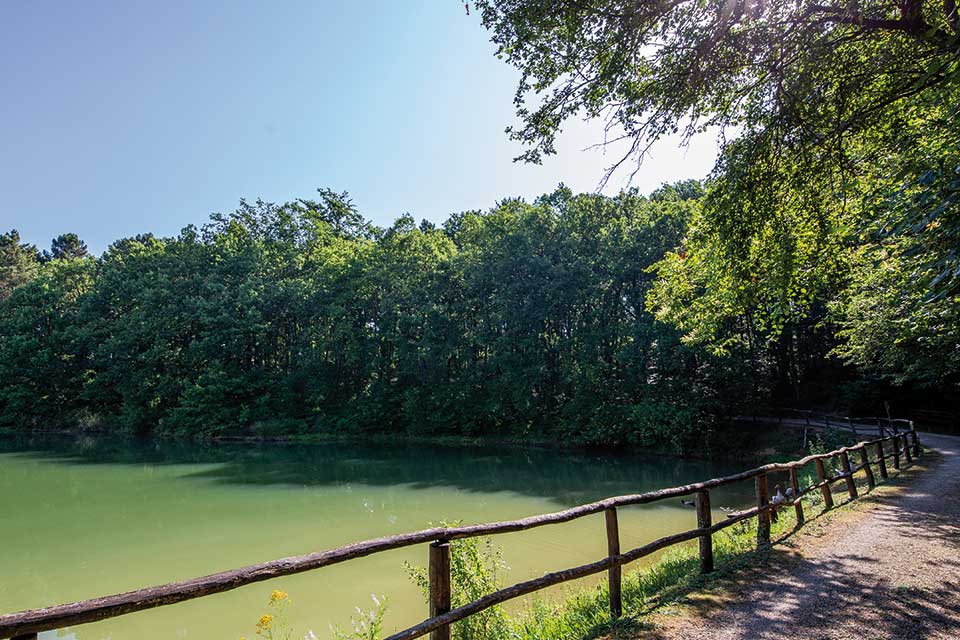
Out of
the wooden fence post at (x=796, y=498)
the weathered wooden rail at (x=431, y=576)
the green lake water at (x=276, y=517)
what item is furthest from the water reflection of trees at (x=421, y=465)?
the weathered wooden rail at (x=431, y=576)

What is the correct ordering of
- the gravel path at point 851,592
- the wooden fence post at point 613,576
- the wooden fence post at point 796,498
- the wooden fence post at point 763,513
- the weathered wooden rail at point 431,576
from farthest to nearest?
the wooden fence post at point 796,498 → the wooden fence post at point 763,513 → the wooden fence post at point 613,576 → the gravel path at point 851,592 → the weathered wooden rail at point 431,576

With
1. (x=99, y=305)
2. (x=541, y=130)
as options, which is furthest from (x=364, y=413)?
(x=541, y=130)

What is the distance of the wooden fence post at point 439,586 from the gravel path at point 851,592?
5.62 feet

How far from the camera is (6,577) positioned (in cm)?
1059

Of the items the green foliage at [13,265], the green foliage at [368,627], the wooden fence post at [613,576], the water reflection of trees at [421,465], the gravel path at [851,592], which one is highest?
the green foliage at [13,265]

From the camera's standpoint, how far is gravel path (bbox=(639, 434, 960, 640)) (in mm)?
4320

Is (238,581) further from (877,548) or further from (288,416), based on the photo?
(288,416)

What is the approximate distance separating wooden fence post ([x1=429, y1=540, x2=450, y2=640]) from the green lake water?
15.1ft

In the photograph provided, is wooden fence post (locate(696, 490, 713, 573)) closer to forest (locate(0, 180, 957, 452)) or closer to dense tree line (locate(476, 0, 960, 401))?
dense tree line (locate(476, 0, 960, 401))

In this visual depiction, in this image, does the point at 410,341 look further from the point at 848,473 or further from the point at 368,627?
the point at 368,627

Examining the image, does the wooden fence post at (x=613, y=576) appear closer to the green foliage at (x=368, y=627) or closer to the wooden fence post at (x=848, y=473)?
the green foliage at (x=368, y=627)

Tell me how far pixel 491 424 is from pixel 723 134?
27629mm

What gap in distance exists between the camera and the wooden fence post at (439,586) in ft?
12.3

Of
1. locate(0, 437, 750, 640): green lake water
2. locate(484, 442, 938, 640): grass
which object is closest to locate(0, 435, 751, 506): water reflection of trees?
locate(0, 437, 750, 640): green lake water
